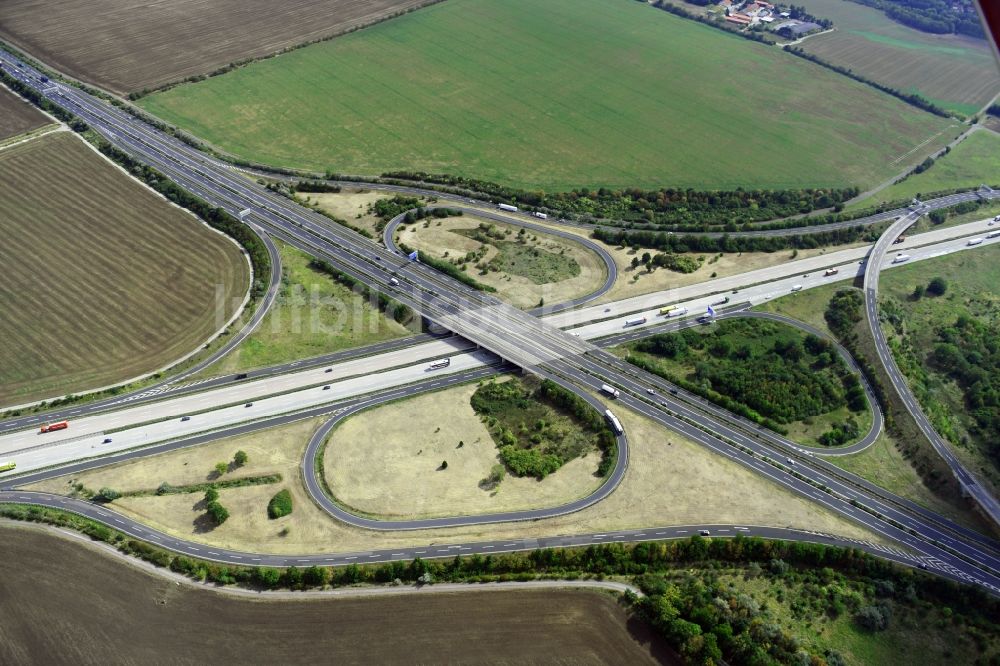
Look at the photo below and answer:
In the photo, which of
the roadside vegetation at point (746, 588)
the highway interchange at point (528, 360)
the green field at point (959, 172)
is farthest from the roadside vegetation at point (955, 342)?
the roadside vegetation at point (746, 588)

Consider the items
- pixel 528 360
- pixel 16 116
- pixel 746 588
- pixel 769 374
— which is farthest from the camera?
pixel 16 116

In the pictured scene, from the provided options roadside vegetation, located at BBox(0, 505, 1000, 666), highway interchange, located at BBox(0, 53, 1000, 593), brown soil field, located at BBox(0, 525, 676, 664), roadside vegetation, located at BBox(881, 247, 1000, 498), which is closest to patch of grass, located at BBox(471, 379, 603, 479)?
highway interchange, located at BBox(0, 53, 1000, 593)

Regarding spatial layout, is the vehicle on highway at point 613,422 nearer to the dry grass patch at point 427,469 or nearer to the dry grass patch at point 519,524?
the dry grass patch at point 519,524

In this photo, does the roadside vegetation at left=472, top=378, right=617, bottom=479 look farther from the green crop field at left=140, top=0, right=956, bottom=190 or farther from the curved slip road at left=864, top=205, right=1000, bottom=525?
the green crop field at left=140, top=0, right=956, bottom=190

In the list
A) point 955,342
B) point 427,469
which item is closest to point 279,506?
point 427,469

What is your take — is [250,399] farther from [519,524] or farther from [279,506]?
[519,524]

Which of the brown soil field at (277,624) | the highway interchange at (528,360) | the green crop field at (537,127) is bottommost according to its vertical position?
the brown soil field at (277,624)
